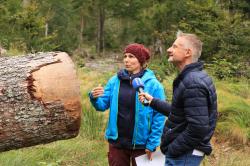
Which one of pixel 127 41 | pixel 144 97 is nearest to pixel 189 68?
pixel 144 97

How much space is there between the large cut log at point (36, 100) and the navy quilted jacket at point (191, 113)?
0.78 m

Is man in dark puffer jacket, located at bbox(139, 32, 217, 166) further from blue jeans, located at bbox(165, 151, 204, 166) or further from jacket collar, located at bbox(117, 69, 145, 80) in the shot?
jacket collar, located at bbox(117, 69, 145, 80)

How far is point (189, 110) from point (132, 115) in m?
0.89

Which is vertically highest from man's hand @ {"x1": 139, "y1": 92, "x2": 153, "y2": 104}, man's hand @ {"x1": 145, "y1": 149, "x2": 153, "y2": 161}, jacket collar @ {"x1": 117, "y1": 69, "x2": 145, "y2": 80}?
jacket collar @ {"x1": 117, "y1": 69, "x2": 145, "y2": 80}

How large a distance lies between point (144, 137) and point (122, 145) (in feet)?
0.68

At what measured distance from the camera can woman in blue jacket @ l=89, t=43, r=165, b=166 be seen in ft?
12.9

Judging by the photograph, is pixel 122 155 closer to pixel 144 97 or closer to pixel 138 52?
pixel 144 97

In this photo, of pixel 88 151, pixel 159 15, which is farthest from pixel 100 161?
pixel 159 15

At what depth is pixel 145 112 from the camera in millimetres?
3930

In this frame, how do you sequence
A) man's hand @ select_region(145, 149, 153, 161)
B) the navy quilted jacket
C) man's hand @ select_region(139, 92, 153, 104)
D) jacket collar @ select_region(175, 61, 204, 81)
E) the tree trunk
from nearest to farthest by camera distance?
1. the navy quilted jacket
2. jacket collar @ select_region(175, 61, 204, 81)
3. man's hand @ select_region(139, 92, 153, 104)
4. man's hand @ select_region(145, 149, 153, 161)
5. the tree trunk

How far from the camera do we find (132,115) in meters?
3.95

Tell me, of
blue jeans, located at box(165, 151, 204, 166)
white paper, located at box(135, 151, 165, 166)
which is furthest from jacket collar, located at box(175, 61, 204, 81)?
white paper, located at box(135, 151, 165, 166)

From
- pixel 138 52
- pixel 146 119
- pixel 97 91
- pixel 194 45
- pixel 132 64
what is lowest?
pixel 146 119

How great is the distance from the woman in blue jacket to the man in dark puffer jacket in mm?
485
